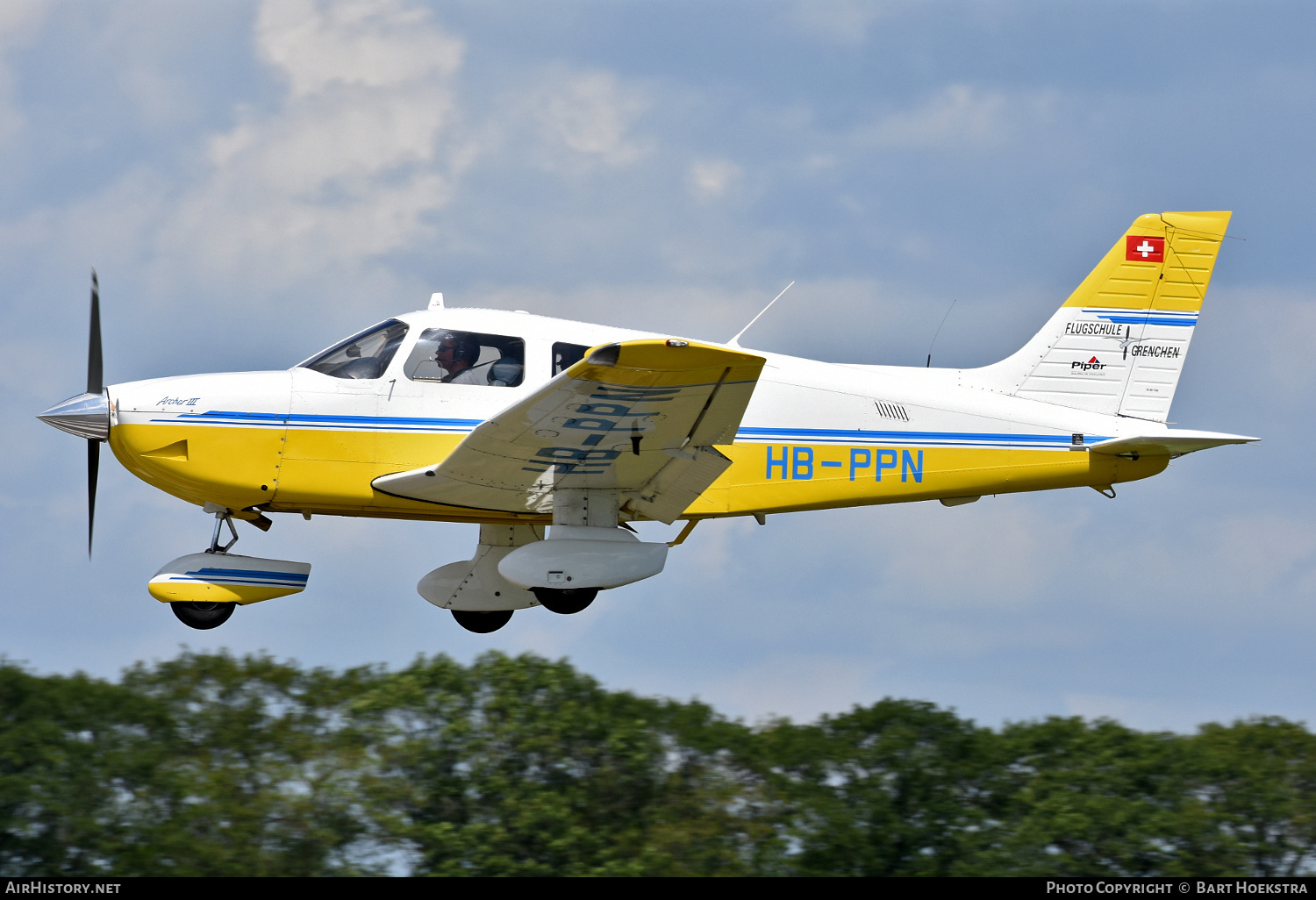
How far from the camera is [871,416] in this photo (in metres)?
9.60

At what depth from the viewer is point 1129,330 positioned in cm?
1030

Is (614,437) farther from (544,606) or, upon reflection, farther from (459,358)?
(544,606)

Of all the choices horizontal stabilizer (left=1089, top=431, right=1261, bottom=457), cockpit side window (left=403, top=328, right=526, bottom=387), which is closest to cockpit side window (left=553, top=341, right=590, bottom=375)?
cockpit side window (left=403, top=328, right=526, bottom=387)

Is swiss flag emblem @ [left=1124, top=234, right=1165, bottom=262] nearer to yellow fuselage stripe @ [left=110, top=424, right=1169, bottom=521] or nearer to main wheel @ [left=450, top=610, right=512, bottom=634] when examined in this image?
yellow fuselage stripe @ [left=110, top=424, right=1169, bottom=521]

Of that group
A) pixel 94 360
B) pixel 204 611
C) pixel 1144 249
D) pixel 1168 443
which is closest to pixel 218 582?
pixel 204 611

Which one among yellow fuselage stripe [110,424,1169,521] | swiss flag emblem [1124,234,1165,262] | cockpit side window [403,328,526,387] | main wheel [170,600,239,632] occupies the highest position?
swiss flag emblem [1124,234,1165,262]

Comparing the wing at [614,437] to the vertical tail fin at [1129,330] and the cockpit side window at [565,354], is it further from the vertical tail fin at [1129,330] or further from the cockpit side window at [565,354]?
the vertical tail fin at [1129,330]

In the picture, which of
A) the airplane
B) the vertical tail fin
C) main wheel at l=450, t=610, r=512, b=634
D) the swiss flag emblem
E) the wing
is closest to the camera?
the wing

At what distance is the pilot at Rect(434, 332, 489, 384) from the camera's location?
8.98 meters

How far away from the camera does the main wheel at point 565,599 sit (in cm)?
934

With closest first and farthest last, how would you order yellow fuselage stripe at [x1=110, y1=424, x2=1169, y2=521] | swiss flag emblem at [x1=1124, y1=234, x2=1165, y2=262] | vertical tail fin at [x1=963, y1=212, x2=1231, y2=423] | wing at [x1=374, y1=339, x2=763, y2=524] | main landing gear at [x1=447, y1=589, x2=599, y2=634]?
wing at [x1=374, y1=339, x2=763, y2=524] → yellow fuselage stripe at [x1=110, y1=424, x2=1169, y2=521] → main landing gear at [x1=447, y1=589, x2=599, y2=634] → vertical tail fin at [x1=963, y1=212, x2=1231, y2=423] → swiss flag emblem at [x1=1124, y1=234, x2=1165, y2=262]

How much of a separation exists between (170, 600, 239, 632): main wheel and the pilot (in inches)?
95.2
